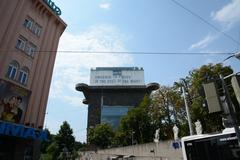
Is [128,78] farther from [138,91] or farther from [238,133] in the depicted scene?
[238,133]

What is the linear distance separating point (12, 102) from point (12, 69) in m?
3.61

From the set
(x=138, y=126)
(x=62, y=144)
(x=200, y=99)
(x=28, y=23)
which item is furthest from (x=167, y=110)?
(x=28, y=23)

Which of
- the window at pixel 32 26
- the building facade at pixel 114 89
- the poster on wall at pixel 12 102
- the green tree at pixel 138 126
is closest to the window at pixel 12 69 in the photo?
the poster on wall at pixel 12 102

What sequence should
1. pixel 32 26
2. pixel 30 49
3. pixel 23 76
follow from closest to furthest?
pixel 23 76, pixel 30 49, pixel 32 26

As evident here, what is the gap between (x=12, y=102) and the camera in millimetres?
21922

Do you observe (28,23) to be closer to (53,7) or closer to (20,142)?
(53,7)

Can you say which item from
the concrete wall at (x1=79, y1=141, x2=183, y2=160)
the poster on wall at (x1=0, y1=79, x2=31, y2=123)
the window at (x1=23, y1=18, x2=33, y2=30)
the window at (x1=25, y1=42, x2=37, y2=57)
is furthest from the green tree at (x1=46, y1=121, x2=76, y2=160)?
the window at (x1=23, y1=18, x2=33, y2=30)

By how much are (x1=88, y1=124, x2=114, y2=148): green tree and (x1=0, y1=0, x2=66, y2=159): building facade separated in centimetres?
3740

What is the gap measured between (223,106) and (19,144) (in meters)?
21.5

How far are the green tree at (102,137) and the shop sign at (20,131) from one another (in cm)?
3938

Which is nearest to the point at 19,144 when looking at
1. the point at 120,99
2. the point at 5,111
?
the point at 5,111

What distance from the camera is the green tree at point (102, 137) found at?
202 feet

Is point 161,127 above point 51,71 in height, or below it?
below

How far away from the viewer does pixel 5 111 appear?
20844 millimetres
